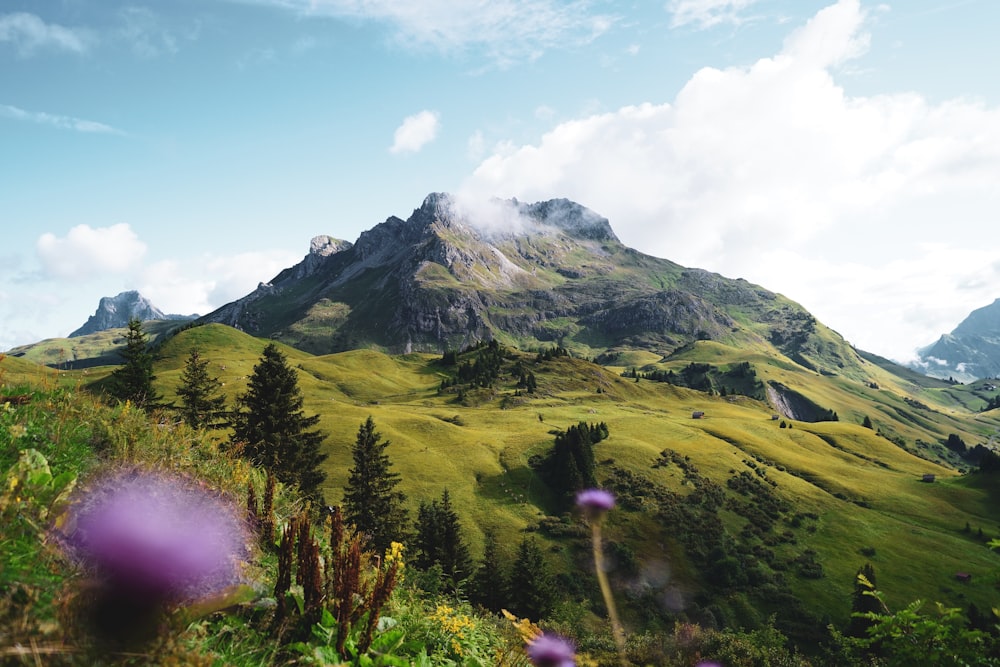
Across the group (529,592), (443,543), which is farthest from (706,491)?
(529,592)

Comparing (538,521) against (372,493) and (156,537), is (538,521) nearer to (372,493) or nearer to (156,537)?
(372,493)

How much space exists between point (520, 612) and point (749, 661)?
2647 centimetres

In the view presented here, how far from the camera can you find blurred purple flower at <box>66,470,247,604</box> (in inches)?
163

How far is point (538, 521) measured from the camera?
2931 inches

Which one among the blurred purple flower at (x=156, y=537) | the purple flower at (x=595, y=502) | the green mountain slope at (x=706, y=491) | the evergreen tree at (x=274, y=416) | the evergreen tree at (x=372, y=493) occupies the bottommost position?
the green mountain slope at (x=706, y=491)

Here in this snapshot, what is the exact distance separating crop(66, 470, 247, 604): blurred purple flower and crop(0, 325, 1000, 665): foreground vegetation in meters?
0.21

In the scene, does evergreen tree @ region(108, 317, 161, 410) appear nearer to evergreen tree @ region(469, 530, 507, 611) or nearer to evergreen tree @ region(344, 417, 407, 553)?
evergreen tree @ region(344, 417, 407, 553)

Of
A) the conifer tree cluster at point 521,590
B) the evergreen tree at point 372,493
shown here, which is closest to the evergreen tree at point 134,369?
the evergreen tree at point 372,493

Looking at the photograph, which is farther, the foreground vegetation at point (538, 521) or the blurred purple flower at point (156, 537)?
the foreground vegetation at point (538, 521)

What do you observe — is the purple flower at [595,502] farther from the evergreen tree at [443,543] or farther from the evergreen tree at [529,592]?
the evergreen tree at [443,543]

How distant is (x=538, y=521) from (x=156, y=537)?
246ft

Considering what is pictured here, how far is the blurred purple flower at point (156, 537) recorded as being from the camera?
4148 mm

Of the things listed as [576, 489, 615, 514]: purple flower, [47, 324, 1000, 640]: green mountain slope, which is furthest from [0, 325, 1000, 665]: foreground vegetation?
[576, 489, 615, 514]: purple flower

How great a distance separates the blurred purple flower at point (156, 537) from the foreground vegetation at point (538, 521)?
21cm
